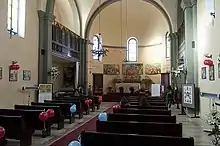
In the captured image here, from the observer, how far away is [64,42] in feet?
59.0

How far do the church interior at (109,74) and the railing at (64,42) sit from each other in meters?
0.07

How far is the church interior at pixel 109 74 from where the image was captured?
693cm

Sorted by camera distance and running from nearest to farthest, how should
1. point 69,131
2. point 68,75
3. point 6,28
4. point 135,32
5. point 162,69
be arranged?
point 69,131 → point 6,28 → point 68,75 → point 162,69 → point 135,32

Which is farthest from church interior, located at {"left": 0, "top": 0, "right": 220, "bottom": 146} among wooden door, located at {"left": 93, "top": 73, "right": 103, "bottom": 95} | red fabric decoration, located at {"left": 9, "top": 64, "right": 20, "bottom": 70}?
wooden door, located at {"left": 93, "top": 73, "right": 103, "bottom": 95}

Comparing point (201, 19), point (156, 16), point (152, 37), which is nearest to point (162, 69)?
point (152, 37)

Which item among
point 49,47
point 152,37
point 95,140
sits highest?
point 152,37

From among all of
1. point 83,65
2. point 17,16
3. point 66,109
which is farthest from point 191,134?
point 83,65

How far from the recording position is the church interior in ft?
22.7

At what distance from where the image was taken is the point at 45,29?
48.4 ft

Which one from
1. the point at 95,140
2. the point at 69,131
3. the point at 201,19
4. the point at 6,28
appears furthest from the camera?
the point at 201,19

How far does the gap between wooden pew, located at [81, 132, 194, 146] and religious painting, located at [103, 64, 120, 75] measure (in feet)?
77.9

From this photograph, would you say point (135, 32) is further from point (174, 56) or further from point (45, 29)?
point (45, 29)

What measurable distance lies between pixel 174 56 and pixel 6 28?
14.6 metres

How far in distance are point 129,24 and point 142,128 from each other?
24.2m
